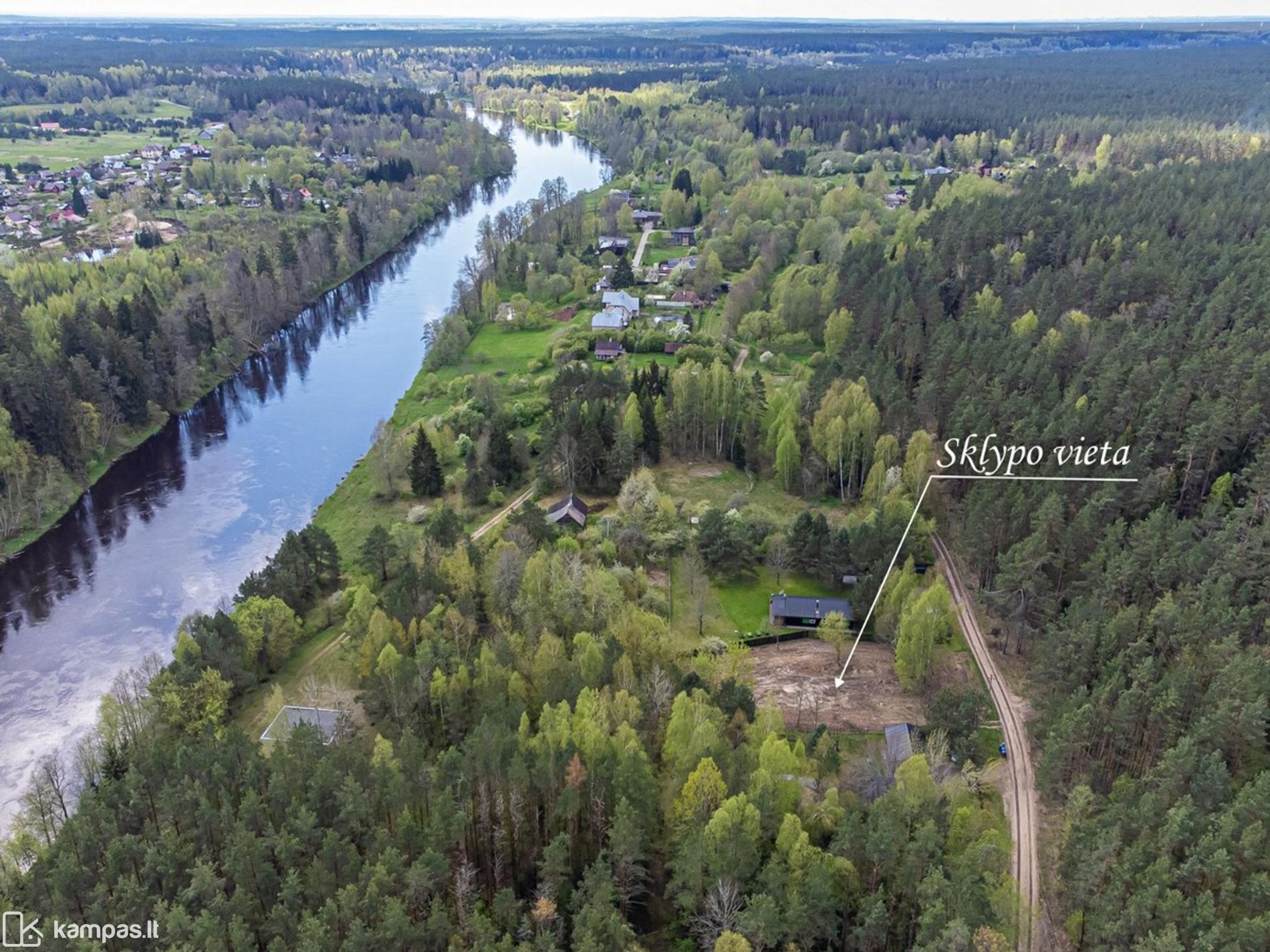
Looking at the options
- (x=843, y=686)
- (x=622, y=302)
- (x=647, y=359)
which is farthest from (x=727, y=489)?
(x=622, y=302)

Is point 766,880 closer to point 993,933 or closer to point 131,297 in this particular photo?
point 993,933

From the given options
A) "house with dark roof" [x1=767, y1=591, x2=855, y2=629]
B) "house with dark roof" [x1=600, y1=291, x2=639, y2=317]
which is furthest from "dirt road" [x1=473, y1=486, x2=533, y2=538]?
"house with dark roof" [x1=600, y1=291, x2=639, y2=317]

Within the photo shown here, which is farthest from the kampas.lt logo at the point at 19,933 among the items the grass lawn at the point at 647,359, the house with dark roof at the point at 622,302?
the house with dark roof at the point at 622,302

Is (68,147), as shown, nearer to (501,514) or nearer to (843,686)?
(501,514)

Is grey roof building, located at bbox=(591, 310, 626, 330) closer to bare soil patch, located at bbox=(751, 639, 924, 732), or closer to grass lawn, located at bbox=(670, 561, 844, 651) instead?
grass lawn, located at bbox=(670, 561, 844, 651)

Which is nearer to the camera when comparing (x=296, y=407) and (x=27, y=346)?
(x=27, y=346)

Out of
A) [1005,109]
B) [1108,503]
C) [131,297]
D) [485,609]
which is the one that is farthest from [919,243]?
[1005,109]
